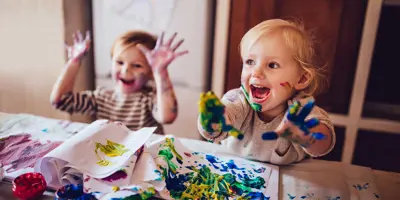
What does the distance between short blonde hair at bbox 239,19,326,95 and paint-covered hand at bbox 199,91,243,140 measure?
17 cm

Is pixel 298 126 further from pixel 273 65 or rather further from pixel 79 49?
pixel 79 49

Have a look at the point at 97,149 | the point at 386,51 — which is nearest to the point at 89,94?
the point at 97,149

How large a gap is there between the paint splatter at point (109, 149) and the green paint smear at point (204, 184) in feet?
0.27

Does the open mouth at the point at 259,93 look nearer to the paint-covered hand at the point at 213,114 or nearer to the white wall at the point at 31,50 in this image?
the paint-covered hand at the point at 213,114

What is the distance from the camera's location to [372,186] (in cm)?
74

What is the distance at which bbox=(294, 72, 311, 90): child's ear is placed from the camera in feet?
2.36

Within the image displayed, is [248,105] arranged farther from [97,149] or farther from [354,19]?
[354,19]

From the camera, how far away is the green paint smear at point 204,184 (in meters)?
0.66

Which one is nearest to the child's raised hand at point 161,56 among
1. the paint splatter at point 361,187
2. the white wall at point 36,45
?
the paint splatter at point 361,187

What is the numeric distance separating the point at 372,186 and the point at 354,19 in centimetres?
75

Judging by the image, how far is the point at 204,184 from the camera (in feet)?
2.27

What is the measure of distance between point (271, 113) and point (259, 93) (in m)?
0.08

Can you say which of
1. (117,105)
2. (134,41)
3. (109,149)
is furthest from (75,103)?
(109,149)

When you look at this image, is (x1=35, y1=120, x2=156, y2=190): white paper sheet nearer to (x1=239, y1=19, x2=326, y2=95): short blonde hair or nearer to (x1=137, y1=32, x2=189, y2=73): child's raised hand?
(x1=137, y1=32, x2=189, y2=73): child's raised hand
